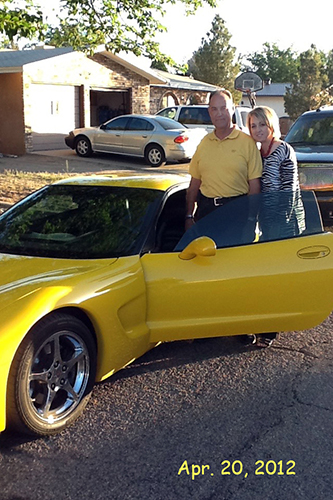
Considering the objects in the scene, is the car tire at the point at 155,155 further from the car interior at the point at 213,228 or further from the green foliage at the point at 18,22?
the car interior at the point at 213,228

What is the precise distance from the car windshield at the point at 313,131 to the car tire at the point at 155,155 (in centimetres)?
844

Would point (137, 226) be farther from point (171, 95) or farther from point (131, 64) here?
point (171, 95)

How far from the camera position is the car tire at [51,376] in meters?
3.09

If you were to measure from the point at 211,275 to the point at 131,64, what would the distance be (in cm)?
2044

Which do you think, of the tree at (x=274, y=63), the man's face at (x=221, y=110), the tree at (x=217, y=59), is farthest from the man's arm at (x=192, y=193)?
the tree at (x=274, y=63)

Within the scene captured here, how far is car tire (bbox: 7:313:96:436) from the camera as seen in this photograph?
309cm

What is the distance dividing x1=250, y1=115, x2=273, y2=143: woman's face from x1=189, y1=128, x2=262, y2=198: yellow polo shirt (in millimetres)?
123

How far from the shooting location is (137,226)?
418 cm

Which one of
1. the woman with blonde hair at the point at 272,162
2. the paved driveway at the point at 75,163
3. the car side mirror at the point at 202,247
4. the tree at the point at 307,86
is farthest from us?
the tree at the point at 307,86

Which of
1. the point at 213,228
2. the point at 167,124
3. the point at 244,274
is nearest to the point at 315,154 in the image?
the point at 213,228

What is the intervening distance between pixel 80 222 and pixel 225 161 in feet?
3.90

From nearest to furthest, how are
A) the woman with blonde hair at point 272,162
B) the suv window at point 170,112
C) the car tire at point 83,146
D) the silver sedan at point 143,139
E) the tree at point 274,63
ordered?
1. the woman with blonde hair at point 272,162
2. the silver sedan at point 143,139
3. the car tire at point 83,146
4. the suv window at point 170,112
5. the tree at point 274,63

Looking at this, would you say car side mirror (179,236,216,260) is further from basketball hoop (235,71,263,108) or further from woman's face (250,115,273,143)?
basketball hoop (235,71,263,108)

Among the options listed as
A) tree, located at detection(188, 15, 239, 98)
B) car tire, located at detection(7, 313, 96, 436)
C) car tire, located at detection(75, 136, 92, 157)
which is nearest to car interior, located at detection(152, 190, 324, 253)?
car tire, located at detection(7, 313, 96, 436)
